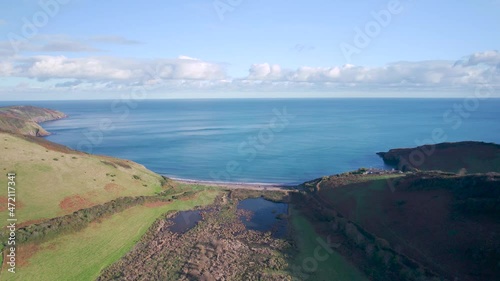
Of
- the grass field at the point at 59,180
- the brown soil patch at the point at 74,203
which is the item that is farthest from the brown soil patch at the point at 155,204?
the brown soil patch at the point at 74,203

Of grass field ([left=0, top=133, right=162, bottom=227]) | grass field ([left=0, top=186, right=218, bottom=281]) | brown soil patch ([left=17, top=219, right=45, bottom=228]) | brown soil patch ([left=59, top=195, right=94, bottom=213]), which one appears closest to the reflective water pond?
grass field ([left=0, top=186, right=218, bottom=281])

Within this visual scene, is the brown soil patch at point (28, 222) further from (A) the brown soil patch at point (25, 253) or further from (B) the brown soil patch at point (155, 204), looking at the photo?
(B) the brown soil patch at point (155, 204)

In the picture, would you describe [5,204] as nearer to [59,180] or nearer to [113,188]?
[59,180]

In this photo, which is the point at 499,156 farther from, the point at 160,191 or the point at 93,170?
the point at 93,170

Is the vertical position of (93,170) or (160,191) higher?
(93,170)

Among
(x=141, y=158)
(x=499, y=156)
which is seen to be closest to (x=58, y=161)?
(x=141, y=158)
